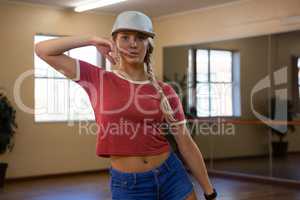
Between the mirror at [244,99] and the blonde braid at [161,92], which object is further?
the mirror at [244,99]

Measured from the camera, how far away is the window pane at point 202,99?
25.0 feet

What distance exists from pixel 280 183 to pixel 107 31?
374 centimetres

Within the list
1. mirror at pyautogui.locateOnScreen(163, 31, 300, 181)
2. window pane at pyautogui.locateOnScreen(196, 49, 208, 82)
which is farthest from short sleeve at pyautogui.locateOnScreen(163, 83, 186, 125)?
window pane at pyautogui.locateOnScreen(196, 49, 208, 82)

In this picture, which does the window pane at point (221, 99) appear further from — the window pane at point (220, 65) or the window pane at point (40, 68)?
the window pane at point (40, 68)

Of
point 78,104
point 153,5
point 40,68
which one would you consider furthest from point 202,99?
point 40,68

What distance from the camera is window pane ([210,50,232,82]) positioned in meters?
7.28

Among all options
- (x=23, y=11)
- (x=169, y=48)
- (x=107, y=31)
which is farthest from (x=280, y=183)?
(x=23, y=11)

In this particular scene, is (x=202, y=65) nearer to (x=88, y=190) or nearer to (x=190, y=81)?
(x=190, y=81)

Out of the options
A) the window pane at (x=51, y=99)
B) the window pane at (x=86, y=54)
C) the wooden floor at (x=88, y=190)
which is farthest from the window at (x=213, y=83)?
the window pane at (x=51, y=99)

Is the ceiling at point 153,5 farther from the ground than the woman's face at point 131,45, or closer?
farther from the ground

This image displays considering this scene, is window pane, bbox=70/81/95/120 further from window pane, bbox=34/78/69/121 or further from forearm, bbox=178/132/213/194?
forearm, bbox=178/132/213/194

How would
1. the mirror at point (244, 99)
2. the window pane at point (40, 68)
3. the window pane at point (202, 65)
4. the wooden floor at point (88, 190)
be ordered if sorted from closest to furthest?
the wooden floor at point (88, 190), the mirror at point (244, 99), the window pane at point (40, 68), the window pane at point (202, 65)

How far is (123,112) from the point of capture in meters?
1.49

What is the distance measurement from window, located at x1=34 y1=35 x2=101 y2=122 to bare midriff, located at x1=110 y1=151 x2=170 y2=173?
5810 millimetres
